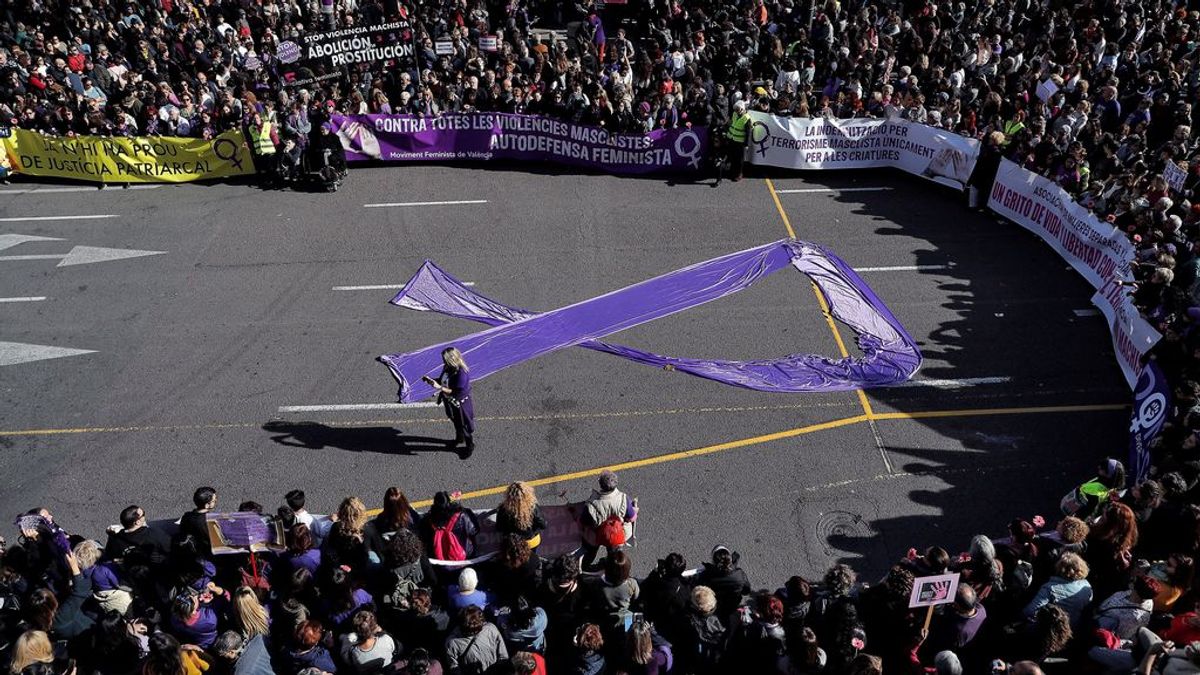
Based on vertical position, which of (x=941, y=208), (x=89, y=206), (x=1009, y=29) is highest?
(x=1009, y=29)

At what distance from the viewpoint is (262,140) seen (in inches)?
734

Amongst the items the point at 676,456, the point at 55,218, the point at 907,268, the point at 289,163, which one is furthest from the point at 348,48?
the point at 676,456

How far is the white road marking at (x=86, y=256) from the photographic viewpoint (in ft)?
53.0

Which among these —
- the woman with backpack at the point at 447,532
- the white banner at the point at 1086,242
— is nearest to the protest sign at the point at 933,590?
the woman with backpack at the point at 447,532

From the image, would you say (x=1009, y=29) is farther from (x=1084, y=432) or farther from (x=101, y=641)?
(x=101, y=641)

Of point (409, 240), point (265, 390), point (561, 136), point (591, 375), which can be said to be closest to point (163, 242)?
point (409, 240)

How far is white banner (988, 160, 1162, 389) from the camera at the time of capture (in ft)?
38.9

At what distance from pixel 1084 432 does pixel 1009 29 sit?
521 inches

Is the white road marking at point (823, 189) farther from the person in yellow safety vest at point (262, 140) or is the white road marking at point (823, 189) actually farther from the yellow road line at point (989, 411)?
the person in yellow safety vest at point (262, 140)

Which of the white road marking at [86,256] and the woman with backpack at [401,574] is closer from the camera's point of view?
the woman with backpack at [401,574]

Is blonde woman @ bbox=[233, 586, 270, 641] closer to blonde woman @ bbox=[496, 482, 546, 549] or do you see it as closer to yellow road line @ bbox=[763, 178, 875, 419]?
blonde woman @ bbox=[496, 482, 546, 549]

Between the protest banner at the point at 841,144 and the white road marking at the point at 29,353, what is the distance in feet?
43.2

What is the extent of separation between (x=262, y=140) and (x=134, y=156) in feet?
10.3

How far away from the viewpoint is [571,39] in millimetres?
23906
